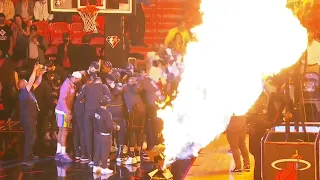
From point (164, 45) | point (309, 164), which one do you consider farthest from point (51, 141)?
point (309, 164)

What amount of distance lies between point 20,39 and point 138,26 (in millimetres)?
4071

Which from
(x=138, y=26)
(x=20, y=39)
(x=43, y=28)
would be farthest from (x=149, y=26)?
(x=20, y=39)

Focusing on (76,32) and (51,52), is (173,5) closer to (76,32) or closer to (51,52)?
(76,32)

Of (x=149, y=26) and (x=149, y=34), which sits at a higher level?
(x=149, y=26)

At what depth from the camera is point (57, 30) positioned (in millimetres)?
21406

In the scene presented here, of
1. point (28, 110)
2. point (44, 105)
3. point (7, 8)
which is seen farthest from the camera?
point (7, 8)

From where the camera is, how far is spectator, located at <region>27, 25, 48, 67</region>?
64.6ft

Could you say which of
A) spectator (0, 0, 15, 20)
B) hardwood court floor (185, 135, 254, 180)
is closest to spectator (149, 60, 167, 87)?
hardwood court floor (185, 135, 254, 180)

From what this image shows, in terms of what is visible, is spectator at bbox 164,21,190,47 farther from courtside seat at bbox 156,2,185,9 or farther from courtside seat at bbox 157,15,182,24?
courtside seat at bbox 156,2,185,9

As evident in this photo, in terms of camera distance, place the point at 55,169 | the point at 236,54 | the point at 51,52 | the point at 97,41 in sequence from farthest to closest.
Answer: the point at 97,41
the point at 51,52
the point at 55,169
the point at 236,54

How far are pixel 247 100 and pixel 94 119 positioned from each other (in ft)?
10.7

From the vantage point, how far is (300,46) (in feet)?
32.4

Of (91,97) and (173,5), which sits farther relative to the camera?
(173,5)

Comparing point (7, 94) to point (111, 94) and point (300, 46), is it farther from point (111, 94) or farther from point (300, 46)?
point (300, 46)
